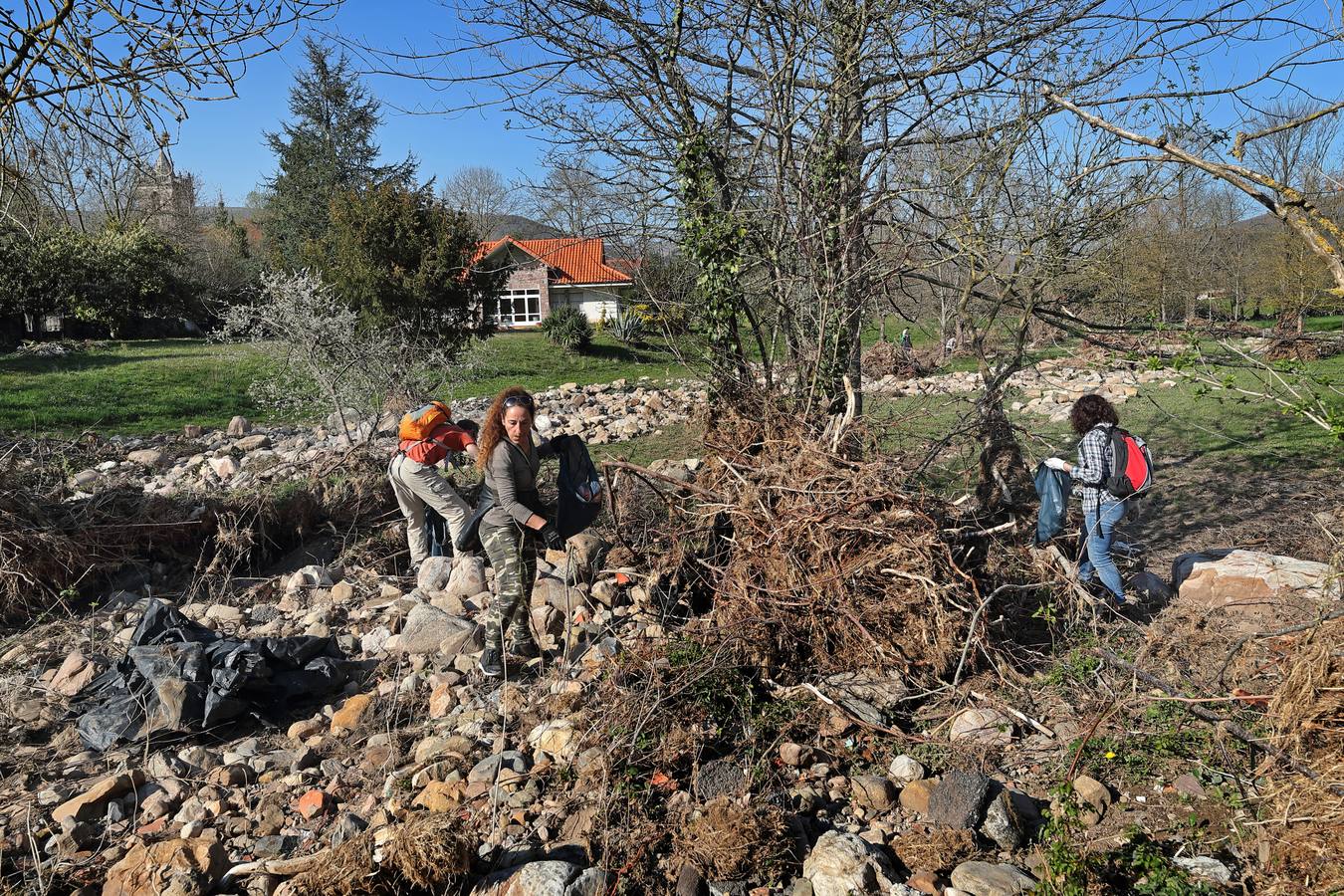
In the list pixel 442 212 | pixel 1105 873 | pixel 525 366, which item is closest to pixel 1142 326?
pixel 1105 873

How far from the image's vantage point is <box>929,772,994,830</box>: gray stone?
11.5 ft

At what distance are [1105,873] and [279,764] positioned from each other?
3.69m

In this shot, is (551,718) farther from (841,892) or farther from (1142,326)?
(1142,326)

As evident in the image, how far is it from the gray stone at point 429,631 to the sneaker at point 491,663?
34 centimetres

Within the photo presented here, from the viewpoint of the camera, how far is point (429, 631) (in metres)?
5.38

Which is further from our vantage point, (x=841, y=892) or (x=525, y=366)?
(x=525, y=366)

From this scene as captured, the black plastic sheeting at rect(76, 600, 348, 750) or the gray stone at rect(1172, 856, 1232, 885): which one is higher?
the black plastic sheeting at rect(76, 600, 348, 750)

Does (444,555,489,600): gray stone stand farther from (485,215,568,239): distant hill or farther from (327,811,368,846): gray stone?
(485,215,568,239): distant hill

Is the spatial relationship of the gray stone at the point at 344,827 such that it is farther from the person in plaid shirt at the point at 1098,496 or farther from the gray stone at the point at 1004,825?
the person in plaid shirt at the point at 1098,496

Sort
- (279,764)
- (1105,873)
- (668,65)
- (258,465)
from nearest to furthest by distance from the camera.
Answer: (1105,873) < (279,764) < (668,65) < (258,465)

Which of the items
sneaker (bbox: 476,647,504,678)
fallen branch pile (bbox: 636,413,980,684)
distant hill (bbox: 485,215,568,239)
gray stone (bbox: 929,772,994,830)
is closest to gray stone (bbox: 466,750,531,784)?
sneaker (bbox: 476,647,504,678)

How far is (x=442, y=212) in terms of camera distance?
1658 centimetres

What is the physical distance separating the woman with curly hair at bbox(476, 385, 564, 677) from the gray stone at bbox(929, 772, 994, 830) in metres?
2.44

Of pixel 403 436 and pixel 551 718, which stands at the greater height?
pixel 403 436
